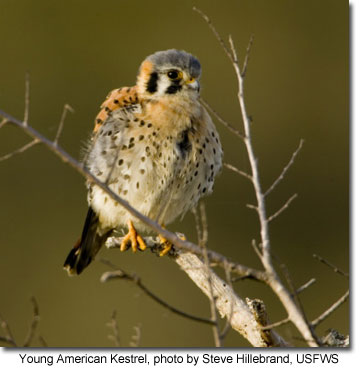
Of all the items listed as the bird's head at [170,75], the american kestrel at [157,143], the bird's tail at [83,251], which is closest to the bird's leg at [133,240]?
the american kestrel at [157,143]

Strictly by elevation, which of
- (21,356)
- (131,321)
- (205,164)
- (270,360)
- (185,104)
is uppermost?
(185,104)

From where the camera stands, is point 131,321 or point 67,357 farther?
point 131,321

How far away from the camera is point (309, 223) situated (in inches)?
245

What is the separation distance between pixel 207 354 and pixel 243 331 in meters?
0.45

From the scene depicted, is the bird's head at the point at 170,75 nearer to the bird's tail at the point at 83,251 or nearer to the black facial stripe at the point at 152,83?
the black facial stripe at the point at 152,83

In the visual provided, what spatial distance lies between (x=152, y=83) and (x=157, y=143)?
1.18ft

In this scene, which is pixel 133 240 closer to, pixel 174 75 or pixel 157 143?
pixel 157 143

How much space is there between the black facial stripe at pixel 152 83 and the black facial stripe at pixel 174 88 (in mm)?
72

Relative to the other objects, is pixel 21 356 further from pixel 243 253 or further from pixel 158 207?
pixel 243 253

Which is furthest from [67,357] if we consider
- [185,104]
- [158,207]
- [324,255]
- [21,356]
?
[324,255]

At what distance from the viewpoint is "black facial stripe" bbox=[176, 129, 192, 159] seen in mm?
3676

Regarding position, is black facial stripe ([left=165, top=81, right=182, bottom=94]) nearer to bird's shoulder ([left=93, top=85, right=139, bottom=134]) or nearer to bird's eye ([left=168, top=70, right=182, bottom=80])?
bird's eye ([left=168, top=70, right=182, bottom=80])

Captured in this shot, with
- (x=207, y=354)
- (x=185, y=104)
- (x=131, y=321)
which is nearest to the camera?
(x=207, y=354)

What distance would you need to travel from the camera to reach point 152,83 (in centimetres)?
381
